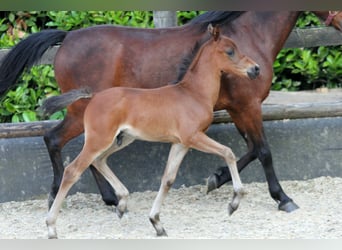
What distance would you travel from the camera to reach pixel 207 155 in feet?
16.3

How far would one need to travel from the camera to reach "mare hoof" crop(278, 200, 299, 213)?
4172mm

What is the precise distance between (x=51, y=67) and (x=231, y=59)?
2.60 metres

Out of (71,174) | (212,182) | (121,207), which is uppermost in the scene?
(71,174)

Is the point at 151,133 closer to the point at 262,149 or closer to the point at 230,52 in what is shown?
the point at 230,52

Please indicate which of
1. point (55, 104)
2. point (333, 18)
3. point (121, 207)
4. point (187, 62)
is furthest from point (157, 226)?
point (333, 18)

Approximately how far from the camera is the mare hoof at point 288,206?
4172 mm

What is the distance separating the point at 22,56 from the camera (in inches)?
169

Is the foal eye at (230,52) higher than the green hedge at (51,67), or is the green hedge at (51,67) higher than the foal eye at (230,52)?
the foal eye at (230,52)

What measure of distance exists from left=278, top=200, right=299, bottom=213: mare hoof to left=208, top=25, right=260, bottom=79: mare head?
1.07 m

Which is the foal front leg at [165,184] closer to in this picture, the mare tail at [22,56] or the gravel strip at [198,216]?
the gravel strip at [198,216]

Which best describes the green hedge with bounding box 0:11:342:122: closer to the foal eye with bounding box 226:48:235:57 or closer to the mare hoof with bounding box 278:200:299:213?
the mare hoof with bounding box 278:200:299:213

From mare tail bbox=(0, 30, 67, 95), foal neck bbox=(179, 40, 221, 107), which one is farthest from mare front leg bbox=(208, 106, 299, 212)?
mare tail bbox=(0, 30, 67, 95)

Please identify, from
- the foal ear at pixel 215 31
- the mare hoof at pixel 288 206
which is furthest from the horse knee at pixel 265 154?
the foal ear at pixel 215 31
